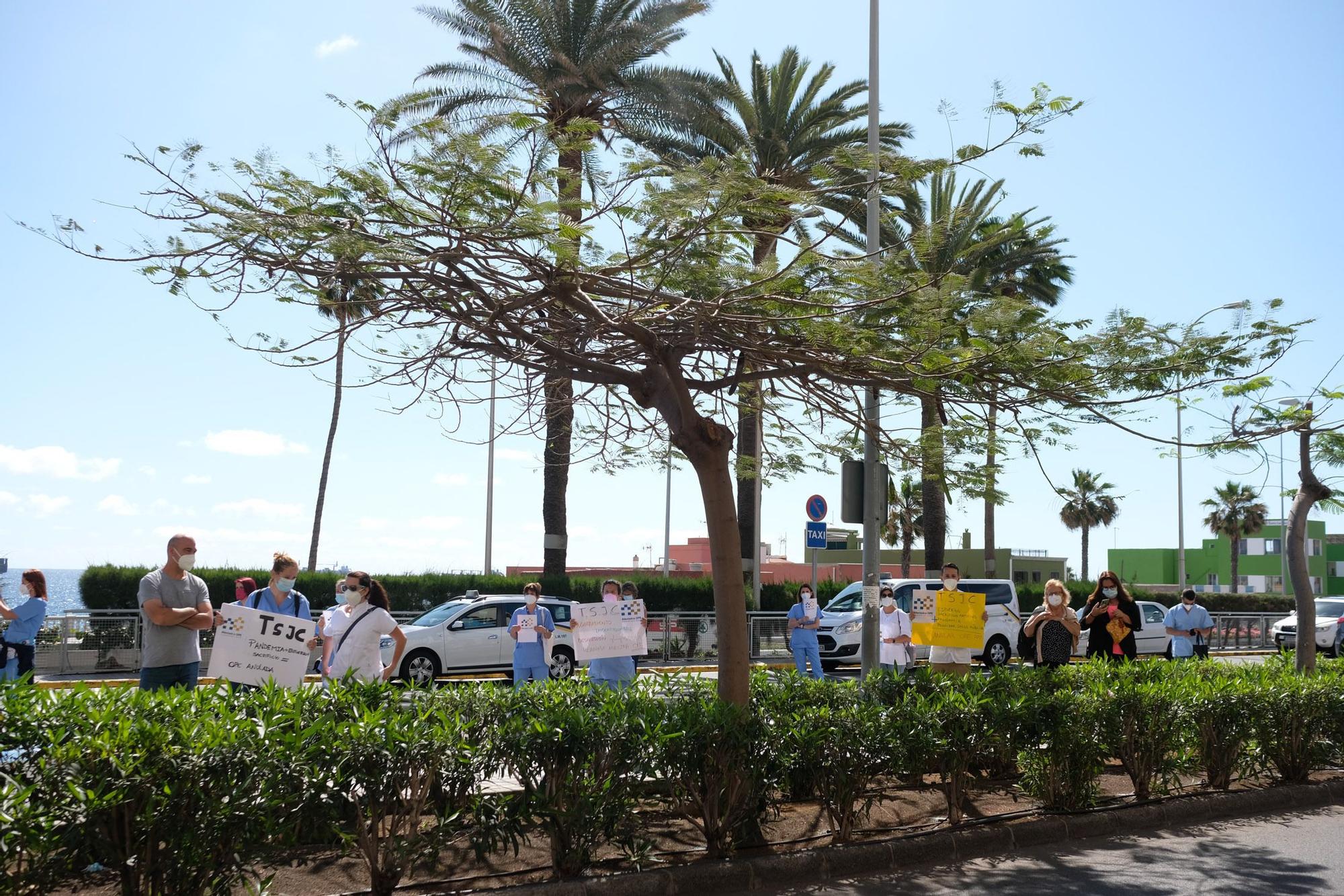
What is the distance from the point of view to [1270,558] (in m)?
74.7

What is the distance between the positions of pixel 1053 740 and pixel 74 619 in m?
15.9

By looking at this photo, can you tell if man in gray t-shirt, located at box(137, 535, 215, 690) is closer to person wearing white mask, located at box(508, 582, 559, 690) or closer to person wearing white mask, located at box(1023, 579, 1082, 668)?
person wearing white mask, located at box(508, 582, 559, 690)

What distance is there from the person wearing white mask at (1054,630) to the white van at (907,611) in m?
7.20

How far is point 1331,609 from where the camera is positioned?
2828 centimetres

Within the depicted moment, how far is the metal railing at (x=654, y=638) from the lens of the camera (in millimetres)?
17828

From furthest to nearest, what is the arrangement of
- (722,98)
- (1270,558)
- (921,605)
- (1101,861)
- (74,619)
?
1. (1270,558)
2. (722,98)
3. (74,619)
4. (921,605)
5. (1101,861)

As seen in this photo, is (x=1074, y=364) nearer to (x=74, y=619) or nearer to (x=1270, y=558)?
(x=74, y=619)

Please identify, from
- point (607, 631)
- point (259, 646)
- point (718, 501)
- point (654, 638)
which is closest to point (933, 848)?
point (718, 501)

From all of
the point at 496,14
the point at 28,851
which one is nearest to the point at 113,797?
the point at 28,851

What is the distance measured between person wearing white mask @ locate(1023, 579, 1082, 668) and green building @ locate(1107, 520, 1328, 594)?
61516 mm

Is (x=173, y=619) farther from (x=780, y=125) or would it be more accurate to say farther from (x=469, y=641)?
(x=780, y=125)

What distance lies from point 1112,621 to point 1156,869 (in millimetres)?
4948

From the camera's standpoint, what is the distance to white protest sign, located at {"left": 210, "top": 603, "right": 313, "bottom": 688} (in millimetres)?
7977

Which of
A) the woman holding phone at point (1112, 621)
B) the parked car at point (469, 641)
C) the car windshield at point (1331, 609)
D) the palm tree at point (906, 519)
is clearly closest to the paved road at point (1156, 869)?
the woman holding phone at point (1112, 621)
